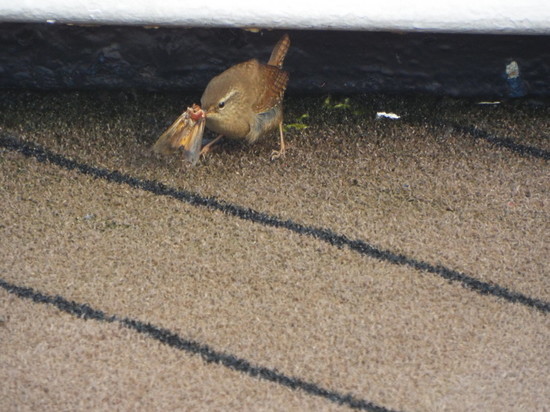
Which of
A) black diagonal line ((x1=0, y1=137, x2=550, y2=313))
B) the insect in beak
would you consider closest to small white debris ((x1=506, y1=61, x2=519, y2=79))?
black diagonal line ((x1=0, y1=137, x2=550, y2=313))

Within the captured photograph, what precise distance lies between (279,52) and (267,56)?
113 mm

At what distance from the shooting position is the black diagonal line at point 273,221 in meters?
1.91

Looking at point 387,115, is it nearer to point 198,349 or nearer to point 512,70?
point 512,70

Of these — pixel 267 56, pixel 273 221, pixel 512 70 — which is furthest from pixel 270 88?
pixel 512 70

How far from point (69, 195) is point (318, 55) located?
94 centimetres

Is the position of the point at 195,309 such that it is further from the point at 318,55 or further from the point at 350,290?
the point at 318,55

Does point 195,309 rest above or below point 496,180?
below

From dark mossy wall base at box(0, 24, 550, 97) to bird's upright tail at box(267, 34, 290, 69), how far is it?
76 millimetres

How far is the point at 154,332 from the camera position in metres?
1.78

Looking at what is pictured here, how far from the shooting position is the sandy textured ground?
1.66 metres

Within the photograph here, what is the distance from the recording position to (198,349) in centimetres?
174

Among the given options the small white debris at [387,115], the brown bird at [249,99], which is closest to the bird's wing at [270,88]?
the brown bird at [249,99]

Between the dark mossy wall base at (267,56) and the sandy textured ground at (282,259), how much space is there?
0.06m

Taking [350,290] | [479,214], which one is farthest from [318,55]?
[350,290]
